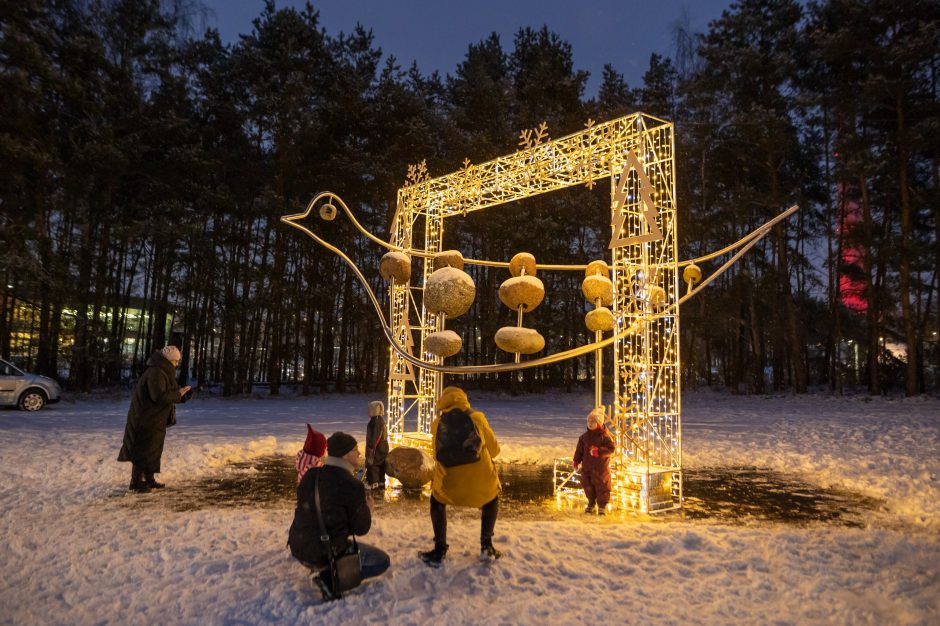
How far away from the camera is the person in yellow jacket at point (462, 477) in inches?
176

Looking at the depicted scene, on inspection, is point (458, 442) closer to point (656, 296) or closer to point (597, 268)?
point (656, 296)

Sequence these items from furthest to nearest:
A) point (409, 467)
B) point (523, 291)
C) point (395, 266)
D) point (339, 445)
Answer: point (395, 266)
point (409, 467)
point (523, 291)
point (339, 445)

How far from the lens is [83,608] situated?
3807 millimetres

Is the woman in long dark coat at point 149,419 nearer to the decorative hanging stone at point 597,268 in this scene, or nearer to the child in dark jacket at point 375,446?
the child in dark jacket at point 375,446

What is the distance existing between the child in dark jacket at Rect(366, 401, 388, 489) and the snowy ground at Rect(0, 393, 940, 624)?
3.64 feet

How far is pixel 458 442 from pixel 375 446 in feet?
11.6

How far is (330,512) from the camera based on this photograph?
154 inches

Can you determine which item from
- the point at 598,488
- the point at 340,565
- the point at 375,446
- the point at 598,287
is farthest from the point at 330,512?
the point at 598,287

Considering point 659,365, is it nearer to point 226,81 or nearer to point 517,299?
point 517,299

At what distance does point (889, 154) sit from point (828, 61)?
418 centimetres

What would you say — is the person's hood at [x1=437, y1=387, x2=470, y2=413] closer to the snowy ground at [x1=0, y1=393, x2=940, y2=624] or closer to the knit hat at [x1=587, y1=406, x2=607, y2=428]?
the snowy ground at [x1=0, y1=393, x2=940, y2=624]

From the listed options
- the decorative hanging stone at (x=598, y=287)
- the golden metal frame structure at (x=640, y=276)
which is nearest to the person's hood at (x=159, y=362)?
the decorative hanging stone at (x=598, y=287)

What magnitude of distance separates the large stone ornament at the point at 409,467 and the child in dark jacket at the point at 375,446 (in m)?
0.15

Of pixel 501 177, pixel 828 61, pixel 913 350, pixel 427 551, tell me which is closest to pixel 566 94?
pixel 828 61
